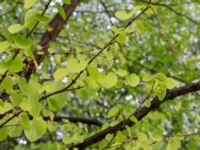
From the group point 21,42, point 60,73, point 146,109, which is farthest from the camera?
point 146,109

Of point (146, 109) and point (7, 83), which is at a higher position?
point (7, 83)

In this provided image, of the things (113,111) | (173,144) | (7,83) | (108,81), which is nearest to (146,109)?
(113,111)

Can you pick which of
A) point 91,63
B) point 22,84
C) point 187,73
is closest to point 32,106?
point 22,84

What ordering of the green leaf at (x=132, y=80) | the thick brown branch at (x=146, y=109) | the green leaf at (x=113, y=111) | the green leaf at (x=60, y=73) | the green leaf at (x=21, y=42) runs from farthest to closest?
the thick brown branch at (x=146, y=109) → the green leaf at (x=113, y=111) → the green leaf at (x=132, y=80) → the green leaf at (x=60, y=73) → the green leaf at (x=21, y=42)

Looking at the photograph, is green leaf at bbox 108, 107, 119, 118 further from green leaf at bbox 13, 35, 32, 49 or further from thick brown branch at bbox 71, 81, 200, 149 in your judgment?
green leaf at bbox 13, 35, 32, 49

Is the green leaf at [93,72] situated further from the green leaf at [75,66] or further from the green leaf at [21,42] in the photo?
the green leaf at [21,42]

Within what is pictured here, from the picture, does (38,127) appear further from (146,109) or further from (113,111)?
(146,109)

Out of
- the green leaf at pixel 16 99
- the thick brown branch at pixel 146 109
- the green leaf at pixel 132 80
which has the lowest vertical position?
the thick brown branch at pixel 146 109

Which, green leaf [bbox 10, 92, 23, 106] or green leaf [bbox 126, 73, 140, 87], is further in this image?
green leaf [bbox 126, 73, 140, 87]

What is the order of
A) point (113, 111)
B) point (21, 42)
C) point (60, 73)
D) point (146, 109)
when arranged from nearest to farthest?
point (21, 42) < point (60, 73) < point (113, 111) < point (146, 109)

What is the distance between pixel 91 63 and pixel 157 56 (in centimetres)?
287

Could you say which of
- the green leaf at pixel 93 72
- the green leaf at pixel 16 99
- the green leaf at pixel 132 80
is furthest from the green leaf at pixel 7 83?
the green leaf at pixel 132 80

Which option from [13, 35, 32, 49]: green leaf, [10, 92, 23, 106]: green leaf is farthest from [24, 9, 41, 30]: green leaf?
[10, 92, 23, 106]: green leaf

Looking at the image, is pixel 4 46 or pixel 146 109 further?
pixel 146 109
